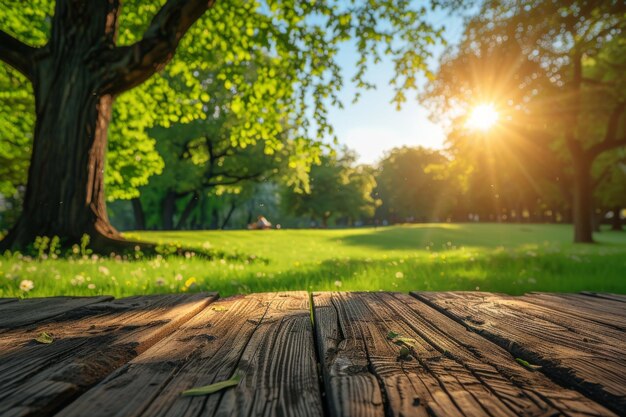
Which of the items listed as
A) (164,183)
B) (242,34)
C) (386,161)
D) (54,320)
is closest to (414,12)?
(242,34)

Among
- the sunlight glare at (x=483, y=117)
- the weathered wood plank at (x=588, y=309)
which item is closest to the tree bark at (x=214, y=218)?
the sunlight glare at (x=483, y=117)

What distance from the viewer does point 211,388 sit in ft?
3.91

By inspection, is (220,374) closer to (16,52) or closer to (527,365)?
(527,365)

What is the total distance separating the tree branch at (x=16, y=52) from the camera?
7320 mm

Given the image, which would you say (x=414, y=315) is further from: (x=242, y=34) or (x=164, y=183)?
(x=164, y=183)

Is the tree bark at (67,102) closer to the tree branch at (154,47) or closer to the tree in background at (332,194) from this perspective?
the tree branch at (154,47)

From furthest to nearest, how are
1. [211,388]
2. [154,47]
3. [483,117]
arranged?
[483,117], [154,47], [211,388]

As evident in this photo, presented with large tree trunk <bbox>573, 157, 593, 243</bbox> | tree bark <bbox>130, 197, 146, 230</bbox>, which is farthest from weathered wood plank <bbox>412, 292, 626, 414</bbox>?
tree bark <bbox>130, 197, 146, 230</bbox>

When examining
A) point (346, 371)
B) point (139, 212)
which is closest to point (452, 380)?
point (346, 371)

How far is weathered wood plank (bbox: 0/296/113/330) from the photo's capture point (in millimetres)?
2184

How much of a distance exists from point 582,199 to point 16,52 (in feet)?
75.8

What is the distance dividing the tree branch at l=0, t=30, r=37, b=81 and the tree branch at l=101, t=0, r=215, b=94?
151 cm

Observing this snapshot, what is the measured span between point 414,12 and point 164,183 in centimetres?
2356

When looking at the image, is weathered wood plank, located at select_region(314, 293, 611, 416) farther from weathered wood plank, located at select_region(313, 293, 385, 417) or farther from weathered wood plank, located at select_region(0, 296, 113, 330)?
weathered wood plank, located at select_region(0, 296, 113, 330)
